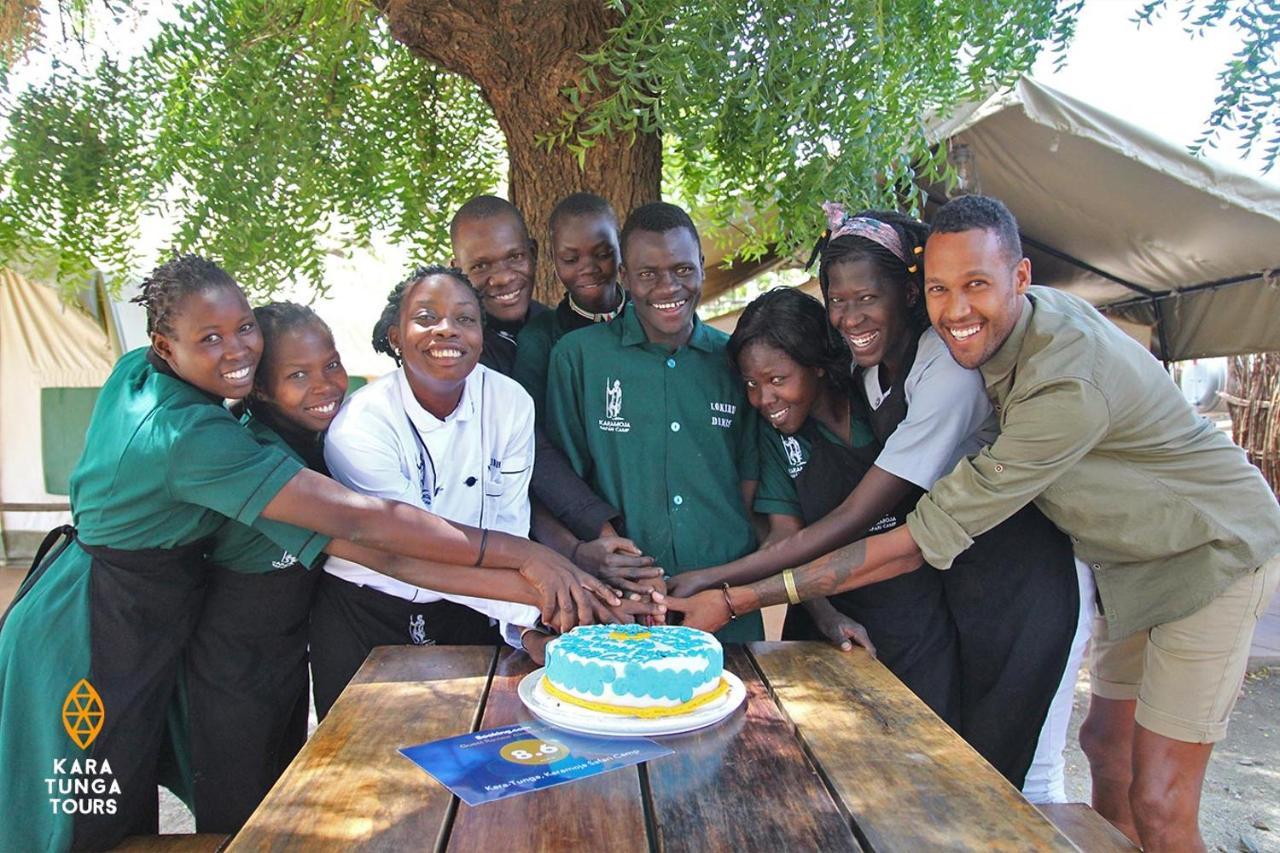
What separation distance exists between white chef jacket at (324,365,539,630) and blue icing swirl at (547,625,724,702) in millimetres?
474

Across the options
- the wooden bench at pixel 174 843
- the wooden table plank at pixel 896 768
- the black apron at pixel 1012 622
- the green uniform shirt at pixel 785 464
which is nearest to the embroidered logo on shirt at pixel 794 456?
the green uniform shirt at pixel 785 464

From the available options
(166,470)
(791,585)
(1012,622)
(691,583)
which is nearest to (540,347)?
(691,583)

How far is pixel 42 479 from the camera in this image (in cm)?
930

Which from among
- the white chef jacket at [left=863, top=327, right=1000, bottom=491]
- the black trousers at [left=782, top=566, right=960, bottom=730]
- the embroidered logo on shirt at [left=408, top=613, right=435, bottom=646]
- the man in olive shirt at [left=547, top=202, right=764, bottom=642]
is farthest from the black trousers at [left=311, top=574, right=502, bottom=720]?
the white chef jacket at [left=863, top=327, right=1000, bottom=491]

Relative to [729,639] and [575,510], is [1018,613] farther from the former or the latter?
[575,510]

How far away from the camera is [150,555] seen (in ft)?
8.35

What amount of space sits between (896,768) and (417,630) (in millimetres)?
1577

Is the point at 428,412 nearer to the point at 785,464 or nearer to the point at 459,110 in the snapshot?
the point at 785,464

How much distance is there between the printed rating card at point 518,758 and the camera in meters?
1.73

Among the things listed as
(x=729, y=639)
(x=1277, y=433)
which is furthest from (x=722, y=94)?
(x=1277, y=433)

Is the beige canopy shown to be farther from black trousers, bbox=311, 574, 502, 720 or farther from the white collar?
black trousers, bbox=311, 574, 502, 720

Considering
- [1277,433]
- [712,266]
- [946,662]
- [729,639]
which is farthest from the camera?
[1277,433]

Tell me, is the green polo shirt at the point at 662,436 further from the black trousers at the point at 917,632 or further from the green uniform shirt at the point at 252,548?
the green uniform shirt at the point at 252,548

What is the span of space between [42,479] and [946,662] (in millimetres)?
9151
